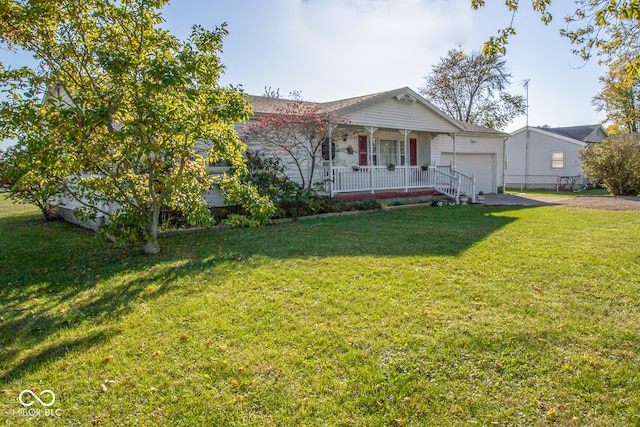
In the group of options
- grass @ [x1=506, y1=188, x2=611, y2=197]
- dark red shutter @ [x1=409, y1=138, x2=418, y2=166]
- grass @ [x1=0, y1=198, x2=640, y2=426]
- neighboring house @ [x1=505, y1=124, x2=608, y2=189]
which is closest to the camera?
grass @ [x1=0, y1=198, x2=640, y2=426]

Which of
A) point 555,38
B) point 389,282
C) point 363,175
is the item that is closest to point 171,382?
point 389,282

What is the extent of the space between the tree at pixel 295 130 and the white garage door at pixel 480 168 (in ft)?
32.6

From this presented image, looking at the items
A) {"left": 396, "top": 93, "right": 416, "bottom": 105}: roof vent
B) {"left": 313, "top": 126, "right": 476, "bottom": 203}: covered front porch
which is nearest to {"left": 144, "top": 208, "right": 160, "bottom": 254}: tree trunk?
{"left": 313, "top": 126, "right": 476, "bottom": 203}: covered front porch

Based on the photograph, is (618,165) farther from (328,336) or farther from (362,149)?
(328,336)

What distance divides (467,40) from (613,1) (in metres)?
1.76

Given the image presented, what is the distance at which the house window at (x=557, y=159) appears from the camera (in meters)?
27.3

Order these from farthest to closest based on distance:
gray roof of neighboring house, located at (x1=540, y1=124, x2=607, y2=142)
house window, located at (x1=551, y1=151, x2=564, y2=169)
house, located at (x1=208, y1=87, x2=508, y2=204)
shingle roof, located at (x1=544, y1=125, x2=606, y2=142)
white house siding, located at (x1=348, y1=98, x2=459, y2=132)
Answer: gray roof of neighboring house, located at (x1=540, y1=124, x2=607, y2=142), shingle roof, located at (x1=544, y1=125, x2=606, y2=142), house window, located at (x1=551, y1=151, x2=564, y2=169), white house siding, located at (x1=348, y1=98, x2=459, y2=132), house, located at (x1=208, y1=87, x2=508, y2=204)

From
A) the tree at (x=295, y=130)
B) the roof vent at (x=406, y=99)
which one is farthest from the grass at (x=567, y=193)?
the tree at (x=295, y=130)

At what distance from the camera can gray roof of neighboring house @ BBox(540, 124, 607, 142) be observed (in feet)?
93.6

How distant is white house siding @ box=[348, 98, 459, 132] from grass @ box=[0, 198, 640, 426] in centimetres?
856

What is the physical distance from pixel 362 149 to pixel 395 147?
219cm

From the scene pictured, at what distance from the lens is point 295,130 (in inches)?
495

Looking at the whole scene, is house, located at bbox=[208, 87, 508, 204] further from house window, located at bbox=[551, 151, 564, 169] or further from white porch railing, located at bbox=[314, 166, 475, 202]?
house window, located at bbox=[551, 151, 564, 169]

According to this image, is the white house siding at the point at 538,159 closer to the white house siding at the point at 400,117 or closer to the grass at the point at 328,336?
the white house siding at the point at 400,117
